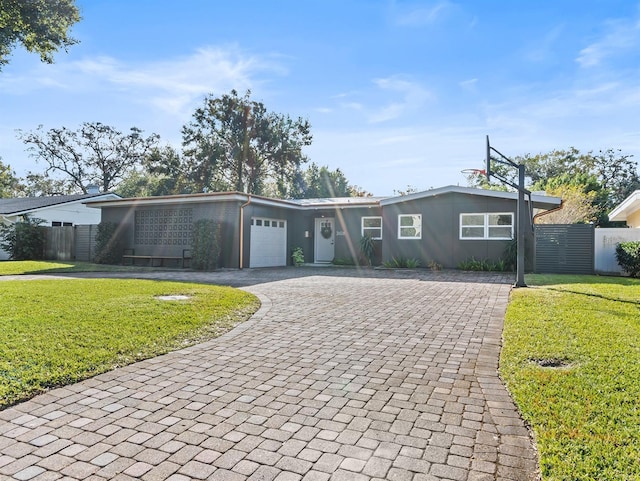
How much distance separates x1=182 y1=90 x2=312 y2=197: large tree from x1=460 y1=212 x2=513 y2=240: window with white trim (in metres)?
22.9

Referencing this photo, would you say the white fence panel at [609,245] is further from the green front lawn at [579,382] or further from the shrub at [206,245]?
the shrub at [206,245]

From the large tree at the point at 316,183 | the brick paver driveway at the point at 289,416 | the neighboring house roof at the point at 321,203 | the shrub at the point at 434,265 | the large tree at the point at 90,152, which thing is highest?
the large tree at the point at 90,152

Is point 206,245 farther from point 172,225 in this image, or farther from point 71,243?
point 71,243

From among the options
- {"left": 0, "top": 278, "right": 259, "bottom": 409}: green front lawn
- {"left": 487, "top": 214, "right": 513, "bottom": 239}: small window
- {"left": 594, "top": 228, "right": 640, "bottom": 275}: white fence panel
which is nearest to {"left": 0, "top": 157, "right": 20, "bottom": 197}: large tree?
{"left": 0, "top": 278, "right": 259, "bottom": 409}: green front lawn

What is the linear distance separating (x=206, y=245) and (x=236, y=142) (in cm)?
2111

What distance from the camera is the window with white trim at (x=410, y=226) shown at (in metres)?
16.5

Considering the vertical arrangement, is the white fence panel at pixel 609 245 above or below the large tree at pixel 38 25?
below

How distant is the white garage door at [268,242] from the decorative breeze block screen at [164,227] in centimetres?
264

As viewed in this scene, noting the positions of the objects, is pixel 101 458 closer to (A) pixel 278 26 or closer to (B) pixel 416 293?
(B) pixel 416 293

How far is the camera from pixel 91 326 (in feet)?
18.4

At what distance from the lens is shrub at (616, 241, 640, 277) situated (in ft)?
41.9

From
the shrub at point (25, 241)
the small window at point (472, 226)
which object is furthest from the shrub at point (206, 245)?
the shrub at point (25, 241)

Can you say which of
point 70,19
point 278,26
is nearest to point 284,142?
point 70,19

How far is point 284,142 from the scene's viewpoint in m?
36.0
